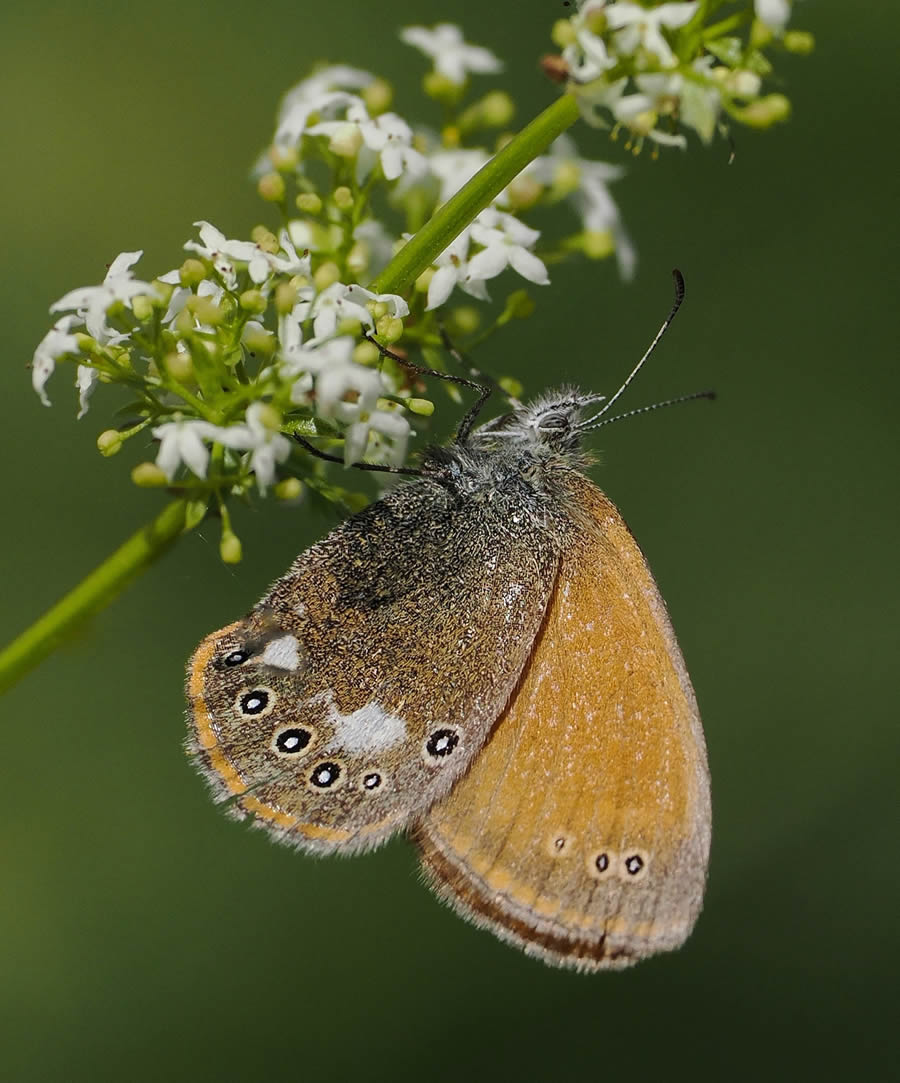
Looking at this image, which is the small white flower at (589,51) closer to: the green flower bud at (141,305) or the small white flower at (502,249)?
the small white flower at (502,249)

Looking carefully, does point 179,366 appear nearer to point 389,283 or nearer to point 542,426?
point 389,283

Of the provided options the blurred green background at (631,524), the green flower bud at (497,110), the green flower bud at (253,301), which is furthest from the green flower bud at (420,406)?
the blurred green background at (631,524)

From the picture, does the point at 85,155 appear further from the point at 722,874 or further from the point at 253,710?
the point at 722,874

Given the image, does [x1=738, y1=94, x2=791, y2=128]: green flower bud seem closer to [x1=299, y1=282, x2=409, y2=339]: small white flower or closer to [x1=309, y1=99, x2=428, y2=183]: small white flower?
[x1=299, y1=282, x2=409, y2=339]: small white flower

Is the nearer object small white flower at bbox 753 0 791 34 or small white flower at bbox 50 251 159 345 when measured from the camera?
small white flower at bbox 753 0 791 34

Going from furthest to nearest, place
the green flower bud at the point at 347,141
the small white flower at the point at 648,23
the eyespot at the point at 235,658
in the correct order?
1. the green flower bud at the point at 347,141
2. the eyespot at the point at 235,658
3. the small white flower at the point at 648,23

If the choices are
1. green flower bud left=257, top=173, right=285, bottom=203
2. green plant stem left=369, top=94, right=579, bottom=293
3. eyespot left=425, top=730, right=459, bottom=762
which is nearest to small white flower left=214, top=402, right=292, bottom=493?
green plant stem left=369, top=94, right=579, bottom=293

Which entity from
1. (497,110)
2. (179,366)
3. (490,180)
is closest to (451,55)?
(497,110)
